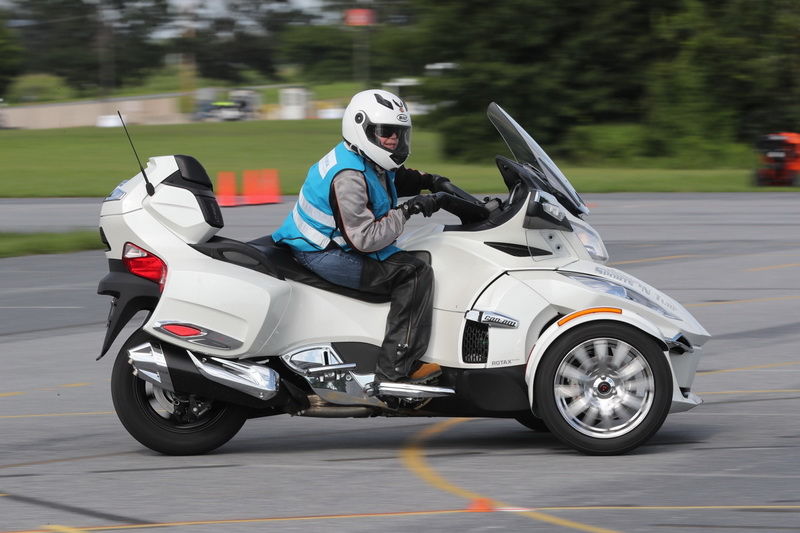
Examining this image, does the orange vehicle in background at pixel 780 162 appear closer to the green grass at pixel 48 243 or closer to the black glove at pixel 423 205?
the green grass at pixel 48 243

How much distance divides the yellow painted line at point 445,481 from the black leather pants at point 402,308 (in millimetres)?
466

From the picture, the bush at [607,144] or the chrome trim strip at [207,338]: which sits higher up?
the chrome trim strip at [207,338]

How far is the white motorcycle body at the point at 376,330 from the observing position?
6199mm

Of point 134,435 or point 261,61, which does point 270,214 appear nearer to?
point 134,435

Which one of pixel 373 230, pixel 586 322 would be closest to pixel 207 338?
pixel 373 230

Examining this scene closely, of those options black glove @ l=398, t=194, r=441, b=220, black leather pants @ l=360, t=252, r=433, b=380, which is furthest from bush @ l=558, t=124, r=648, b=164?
black glove @ l=398, t=194, r=441, b=220

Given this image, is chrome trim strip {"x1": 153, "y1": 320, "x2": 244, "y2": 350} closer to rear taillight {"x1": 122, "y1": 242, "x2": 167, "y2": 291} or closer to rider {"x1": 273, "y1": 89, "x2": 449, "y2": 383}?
rear taillight {"x1": 122, "y1": 242, "x2": 167, "y2": 291}

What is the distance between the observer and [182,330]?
20.6 ft

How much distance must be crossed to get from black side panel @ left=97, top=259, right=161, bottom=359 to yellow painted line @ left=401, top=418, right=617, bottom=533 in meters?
1.57

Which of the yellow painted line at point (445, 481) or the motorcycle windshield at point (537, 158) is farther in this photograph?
the motorcycle windshield at point (537, 158)

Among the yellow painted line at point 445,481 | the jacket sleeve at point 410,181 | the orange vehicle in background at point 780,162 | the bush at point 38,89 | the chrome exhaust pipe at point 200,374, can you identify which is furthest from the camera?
the bush at point 38,89

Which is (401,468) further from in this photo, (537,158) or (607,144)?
(607,144)

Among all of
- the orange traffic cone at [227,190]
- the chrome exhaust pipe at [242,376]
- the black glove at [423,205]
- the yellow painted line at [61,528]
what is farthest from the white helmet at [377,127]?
the orange traffic cone at [227,190]

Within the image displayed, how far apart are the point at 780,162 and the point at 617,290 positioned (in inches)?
945
